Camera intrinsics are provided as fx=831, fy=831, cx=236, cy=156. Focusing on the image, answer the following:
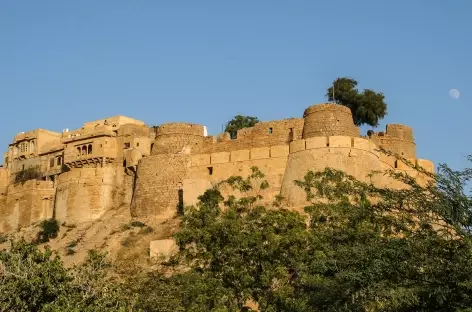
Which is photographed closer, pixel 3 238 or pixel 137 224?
pixel 137 224

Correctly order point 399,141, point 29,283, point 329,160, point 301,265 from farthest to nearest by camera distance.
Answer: point 399,141 < point 329,160 < point 301,265 < point 29,283

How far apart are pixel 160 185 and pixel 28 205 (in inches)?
410

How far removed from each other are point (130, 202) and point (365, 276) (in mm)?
28490

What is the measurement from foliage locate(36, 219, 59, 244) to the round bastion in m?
6.67

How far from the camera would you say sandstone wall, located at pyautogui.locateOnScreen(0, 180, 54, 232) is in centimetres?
4738

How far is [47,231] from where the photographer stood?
4391 centimetres

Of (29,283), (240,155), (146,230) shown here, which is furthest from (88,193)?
(29,283)

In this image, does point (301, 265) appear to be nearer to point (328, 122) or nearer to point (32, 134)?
point (328, 122)

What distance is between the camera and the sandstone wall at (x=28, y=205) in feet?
155

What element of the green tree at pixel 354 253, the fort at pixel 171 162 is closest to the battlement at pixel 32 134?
the fort at pixel 171 162

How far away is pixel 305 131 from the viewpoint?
38.5m

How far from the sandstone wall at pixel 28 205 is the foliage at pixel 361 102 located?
56.5ft

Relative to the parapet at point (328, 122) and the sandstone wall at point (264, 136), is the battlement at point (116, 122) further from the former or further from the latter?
the parapet at point (328, 122)

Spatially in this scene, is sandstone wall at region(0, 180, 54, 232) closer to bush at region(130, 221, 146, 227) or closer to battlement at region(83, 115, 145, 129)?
battlement at region(83, 115, 145, 129)
